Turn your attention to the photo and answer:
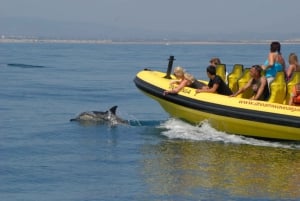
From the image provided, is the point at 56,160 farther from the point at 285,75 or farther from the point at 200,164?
the point at 285,75

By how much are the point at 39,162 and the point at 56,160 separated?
1.04 feet

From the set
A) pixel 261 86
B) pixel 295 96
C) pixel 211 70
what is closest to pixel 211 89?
pixel 211 70

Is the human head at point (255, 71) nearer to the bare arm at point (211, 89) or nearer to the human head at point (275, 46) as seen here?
the human head at point (275, 46)

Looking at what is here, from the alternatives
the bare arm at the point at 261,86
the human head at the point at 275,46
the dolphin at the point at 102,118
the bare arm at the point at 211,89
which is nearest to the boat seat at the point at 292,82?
the bare arm at the point at 261,86

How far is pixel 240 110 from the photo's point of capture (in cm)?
1387

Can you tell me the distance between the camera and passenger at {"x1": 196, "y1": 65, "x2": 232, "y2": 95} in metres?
14.6

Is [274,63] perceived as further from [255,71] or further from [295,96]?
[295,96]

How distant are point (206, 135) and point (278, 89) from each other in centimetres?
172

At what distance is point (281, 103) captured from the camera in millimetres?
13969

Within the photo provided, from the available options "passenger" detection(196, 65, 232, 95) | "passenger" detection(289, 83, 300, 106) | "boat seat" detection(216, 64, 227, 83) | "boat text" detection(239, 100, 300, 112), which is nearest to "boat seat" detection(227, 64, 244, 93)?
"boat seat" detection(216, 64, 227, 83)

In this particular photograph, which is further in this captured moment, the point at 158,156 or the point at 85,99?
the point at 85,99

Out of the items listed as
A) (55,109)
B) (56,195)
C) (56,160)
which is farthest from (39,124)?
(56,195)

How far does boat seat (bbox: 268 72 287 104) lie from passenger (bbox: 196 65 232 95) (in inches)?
41.0

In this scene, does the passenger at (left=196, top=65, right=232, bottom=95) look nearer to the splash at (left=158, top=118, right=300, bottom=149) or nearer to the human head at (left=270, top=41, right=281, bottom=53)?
the splash at (left=158, top=118, right=300, bottom=149)
